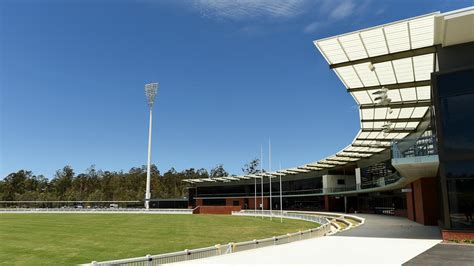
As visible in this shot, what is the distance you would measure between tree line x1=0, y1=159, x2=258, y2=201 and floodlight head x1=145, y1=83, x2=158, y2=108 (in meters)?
46.0

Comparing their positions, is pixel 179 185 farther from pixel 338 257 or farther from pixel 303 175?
pixel 338 257

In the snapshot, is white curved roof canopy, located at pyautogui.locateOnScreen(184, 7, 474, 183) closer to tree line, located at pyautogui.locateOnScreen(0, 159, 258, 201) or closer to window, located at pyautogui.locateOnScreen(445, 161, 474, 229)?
window, located at pyautogui.locateOnScreen(445, 161, 474, 229)

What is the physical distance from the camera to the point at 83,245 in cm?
2598

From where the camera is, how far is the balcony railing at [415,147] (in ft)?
65.8

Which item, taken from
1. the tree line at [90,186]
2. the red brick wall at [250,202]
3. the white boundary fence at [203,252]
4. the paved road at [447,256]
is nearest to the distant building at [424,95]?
the paved road at [447,256]

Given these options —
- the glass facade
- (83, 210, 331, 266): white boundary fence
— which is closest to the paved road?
the glass facade

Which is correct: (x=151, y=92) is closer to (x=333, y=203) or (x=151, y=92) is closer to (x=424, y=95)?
(x=333, y=203)

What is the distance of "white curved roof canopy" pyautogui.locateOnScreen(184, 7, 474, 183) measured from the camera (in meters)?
18.5

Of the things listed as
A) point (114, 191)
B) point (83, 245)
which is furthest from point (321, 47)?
point (114, 191)

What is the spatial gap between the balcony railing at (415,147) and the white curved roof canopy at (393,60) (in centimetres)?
438

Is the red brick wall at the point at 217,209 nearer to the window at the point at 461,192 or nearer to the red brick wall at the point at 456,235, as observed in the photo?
the red brick wall at the point at 456,235

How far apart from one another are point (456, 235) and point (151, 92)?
93296 mm

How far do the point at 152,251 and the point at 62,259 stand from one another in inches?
185

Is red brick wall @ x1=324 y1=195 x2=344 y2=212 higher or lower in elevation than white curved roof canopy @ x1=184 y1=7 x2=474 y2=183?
lower
